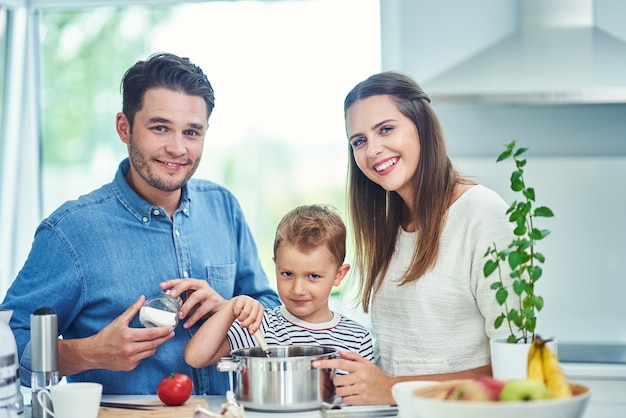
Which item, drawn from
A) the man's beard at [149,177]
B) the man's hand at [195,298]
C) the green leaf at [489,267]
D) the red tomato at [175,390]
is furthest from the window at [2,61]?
the green leaf at [489,267]

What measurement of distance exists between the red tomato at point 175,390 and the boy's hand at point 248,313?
0.68 feet

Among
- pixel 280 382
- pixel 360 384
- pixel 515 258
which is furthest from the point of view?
pixel 360 384

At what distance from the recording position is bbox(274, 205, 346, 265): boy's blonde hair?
6.93ft

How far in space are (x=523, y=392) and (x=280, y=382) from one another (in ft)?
1.97

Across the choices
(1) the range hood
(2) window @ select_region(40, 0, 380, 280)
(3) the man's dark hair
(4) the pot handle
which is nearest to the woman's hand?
(4) the pot handle

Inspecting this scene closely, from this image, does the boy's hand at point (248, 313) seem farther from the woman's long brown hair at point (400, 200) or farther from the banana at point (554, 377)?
the banana at point (554, 377)

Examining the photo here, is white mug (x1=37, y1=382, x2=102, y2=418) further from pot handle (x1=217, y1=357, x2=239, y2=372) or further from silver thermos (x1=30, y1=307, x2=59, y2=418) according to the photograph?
pot handle (x1=217, y1=357, x2=239, y2=372)

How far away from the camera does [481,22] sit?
11.9 feet

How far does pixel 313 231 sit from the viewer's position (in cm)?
212

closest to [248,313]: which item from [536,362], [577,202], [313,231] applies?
[313,231]

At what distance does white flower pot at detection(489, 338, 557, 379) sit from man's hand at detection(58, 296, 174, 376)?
0.80 m

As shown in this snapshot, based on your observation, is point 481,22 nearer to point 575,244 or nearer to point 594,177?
point 594,177

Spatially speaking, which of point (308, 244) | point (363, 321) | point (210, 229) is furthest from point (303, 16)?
point (308, 244)

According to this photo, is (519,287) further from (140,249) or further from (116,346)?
→ (140,249)
